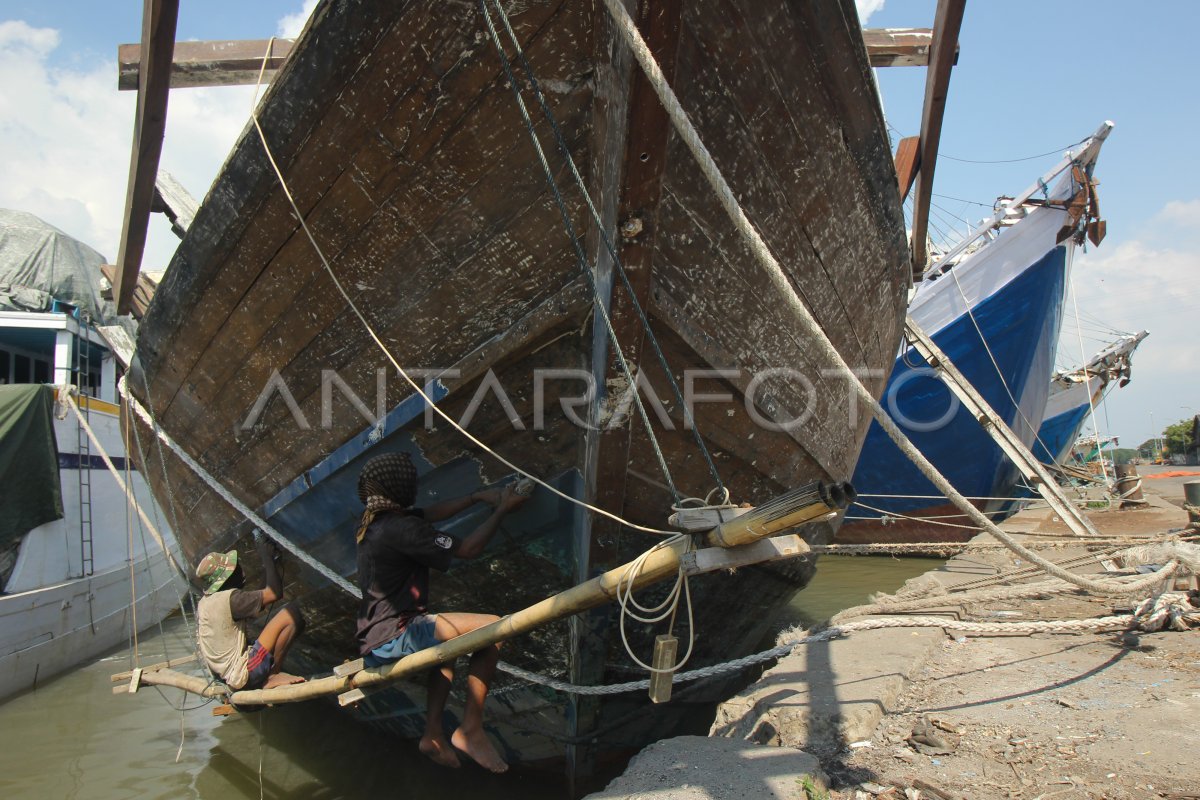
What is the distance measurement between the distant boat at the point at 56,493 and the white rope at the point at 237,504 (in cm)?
122

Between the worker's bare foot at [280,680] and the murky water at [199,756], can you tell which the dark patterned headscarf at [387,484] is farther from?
the murky water at [199,756]

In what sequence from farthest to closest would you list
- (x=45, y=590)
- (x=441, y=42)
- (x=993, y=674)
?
(x=45, y=590), (x=993, y=674), (x=441, y=42)

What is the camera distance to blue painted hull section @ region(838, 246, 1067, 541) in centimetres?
1090

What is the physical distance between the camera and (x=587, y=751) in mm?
3291

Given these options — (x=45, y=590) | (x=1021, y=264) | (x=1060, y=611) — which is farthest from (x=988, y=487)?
(x=45, y=590)

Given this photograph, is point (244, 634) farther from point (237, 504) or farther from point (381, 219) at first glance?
point (381, 219)

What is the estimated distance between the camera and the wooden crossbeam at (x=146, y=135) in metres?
2.46

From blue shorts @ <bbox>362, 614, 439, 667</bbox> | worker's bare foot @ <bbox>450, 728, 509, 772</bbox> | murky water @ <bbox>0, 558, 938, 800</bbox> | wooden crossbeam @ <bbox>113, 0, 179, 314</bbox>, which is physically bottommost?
murky water @ <bbox>0, 558, 938, 800</bbox>

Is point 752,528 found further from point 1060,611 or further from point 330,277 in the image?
point 1060,611

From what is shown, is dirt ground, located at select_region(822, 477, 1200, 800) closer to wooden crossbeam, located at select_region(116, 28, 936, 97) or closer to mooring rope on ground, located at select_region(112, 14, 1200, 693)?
mooring rope on ground, located at select_region(112, 14, 1200, 693)

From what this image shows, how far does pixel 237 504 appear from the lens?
3689 millimetres

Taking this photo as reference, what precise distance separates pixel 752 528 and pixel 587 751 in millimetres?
1915

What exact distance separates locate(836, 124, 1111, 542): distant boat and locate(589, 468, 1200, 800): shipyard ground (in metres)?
7.45

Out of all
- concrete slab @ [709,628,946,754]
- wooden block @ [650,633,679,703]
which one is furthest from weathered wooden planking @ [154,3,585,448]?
concrete slab @ [709,628,946,754]
